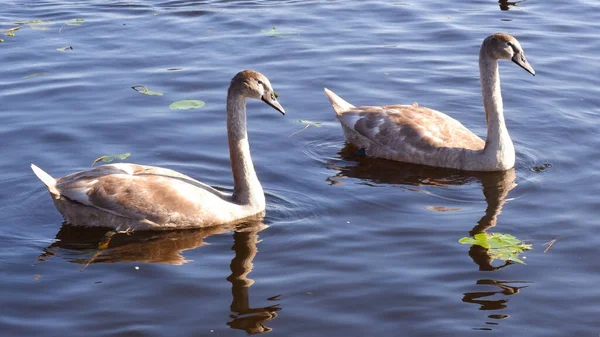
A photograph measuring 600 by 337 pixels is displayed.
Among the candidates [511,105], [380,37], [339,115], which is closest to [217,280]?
[339,115]

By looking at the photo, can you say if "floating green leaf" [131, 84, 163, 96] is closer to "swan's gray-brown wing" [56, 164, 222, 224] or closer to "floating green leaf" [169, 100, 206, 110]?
"floating green leaf" [169, 100, 206, 110]

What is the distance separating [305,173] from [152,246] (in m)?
2.70

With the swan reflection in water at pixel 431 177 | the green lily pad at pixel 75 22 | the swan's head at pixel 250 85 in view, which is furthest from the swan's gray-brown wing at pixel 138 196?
the green lily pad at pixel 75 22

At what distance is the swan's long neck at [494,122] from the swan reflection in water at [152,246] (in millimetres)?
3337

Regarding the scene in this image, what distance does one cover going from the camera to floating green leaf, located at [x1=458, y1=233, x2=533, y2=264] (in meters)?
10.3

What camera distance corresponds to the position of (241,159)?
37.2 ft

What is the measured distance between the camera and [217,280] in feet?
32.2

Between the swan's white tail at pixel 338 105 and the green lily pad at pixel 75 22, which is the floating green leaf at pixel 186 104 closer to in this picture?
the swan's white tail at pixel 338 105

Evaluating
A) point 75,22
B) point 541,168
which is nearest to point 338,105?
point 541,168

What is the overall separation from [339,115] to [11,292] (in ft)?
19.1

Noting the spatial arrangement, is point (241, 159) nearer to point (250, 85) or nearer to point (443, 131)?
point (250, 85)

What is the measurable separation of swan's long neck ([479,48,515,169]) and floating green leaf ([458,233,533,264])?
7.34 feet

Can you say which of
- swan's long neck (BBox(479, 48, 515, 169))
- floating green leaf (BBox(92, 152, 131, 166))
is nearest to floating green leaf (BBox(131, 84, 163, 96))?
floating green leaf (BBox(92, 152, 131, 166))

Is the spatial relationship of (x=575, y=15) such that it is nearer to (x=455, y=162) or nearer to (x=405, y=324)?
(x=455, y=162)
